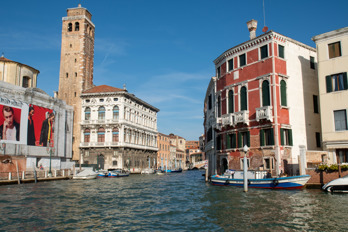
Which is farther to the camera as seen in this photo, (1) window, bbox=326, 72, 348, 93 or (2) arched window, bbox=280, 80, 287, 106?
(2) arched window, bbox=280, 80, 287, 106

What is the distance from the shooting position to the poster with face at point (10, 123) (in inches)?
1261

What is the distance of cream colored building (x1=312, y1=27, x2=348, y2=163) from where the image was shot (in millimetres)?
21844

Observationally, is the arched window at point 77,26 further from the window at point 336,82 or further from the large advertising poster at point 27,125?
the window at point 336,82

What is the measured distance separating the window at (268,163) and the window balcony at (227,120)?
13.7 ft

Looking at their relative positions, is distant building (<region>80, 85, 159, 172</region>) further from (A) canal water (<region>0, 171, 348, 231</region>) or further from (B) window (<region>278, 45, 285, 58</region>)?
(A) canal water (<region>0, 171, 348, 231</region>)

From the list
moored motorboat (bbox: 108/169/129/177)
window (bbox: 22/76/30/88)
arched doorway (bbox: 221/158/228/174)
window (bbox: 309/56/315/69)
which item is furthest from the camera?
moored motorboat (bbox: 108/169/129/177)

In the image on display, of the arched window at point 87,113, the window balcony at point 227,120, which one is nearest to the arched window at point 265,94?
the window balcony at point 227,120

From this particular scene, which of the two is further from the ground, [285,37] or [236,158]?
[285,37]

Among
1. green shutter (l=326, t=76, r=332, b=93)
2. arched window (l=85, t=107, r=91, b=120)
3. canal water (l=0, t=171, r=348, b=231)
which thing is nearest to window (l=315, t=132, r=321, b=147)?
green shutter (l=326, t=76, r=332, b=93)

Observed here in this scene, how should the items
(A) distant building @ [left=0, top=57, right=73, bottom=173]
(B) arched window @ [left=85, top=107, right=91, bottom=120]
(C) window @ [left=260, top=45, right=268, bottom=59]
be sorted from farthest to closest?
(B) arched window @ [left=85, top=107, right=91, bottom=120] → (A) distant building @ [left=0, top=57, right=73, bottom=173] → (C) window @ [left=260, top=45, right=268, bottom=59]

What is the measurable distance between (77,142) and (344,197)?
1832 inches

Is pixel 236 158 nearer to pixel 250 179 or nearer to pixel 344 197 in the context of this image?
pixel 250 179

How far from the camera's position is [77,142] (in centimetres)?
5528

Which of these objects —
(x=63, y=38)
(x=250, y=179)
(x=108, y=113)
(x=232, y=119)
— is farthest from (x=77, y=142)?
(x=250, y=179)
